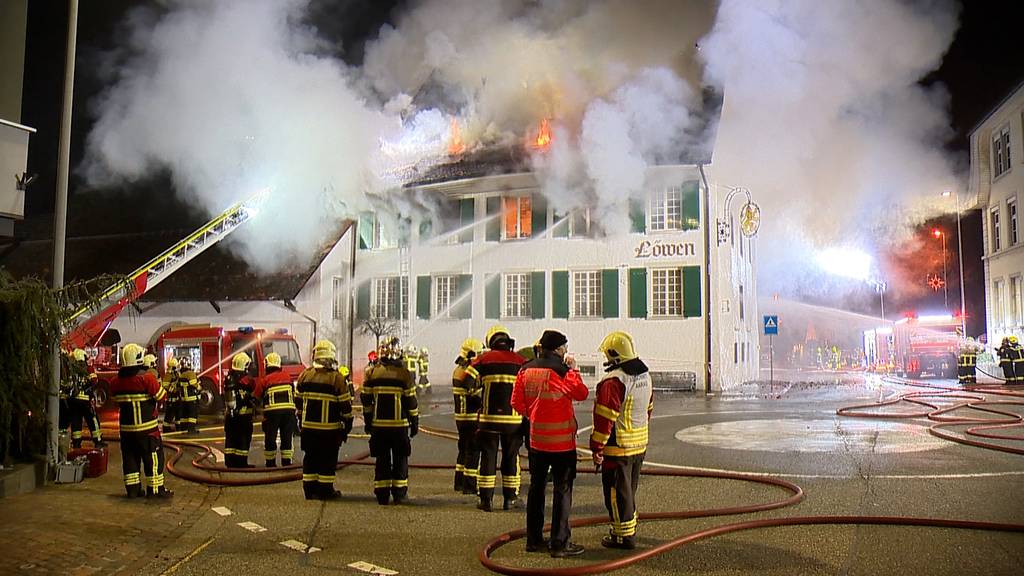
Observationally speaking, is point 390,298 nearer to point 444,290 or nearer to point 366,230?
point 444,290

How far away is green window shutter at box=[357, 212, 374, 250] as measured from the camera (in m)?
22.9

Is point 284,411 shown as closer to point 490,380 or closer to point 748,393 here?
point 490,380

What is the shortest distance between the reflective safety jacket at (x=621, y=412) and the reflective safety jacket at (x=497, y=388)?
63.3 inches

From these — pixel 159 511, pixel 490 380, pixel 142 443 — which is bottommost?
pixel 159 511

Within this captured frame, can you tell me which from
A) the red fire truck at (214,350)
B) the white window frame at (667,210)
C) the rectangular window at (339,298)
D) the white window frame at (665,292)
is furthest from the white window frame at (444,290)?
the red fire truck at (214,350)

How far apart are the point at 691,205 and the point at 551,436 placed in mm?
17357

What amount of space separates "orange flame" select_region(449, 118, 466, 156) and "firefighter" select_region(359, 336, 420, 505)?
16.6 meters

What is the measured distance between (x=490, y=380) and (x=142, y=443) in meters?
3.55

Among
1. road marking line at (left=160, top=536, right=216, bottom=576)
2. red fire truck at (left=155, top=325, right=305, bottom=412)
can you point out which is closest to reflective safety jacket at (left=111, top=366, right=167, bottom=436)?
road marking line at (left=160, top=536, right=216, bottom=576)

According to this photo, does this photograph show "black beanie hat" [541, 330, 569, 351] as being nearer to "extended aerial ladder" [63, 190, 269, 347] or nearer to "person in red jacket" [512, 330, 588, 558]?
"person in red jacket" [512, 330, 588, 558]

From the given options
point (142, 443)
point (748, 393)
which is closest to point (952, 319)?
point (748, 393)

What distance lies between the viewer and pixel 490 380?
6.76 metres

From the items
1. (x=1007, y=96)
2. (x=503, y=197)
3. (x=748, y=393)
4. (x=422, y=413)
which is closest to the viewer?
(x=422, y=413)

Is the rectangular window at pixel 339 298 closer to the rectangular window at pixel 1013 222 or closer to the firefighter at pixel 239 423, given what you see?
the firefighter at pixel 239 423
